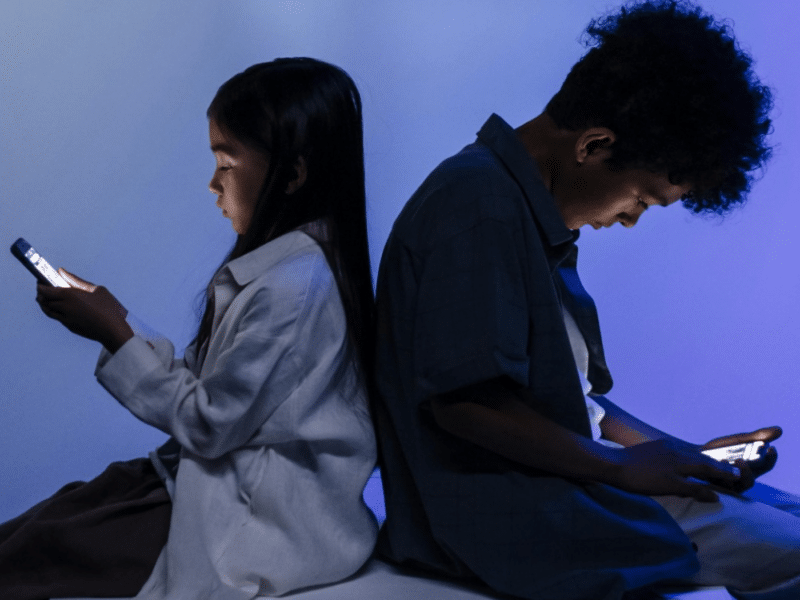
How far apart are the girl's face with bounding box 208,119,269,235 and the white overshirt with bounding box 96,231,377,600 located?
9 cm

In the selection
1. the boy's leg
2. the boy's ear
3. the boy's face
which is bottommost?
the boy's leg

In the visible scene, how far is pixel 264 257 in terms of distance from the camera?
0.86 m

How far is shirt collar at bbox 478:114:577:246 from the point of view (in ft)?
2.85

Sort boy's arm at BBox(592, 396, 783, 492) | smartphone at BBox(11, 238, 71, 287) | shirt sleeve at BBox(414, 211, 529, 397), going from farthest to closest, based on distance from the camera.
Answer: boy's arm at BBox(592, 396, 783, 492) → smartphone at BBox(11, 238, 71, 287) → shirt sleeve at BBox(414, 211, 529, 397)

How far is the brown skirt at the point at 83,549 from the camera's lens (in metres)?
0.77

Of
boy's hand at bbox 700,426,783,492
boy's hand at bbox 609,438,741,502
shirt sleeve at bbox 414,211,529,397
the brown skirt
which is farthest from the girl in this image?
boy's hand at bbox 700,426,783,492

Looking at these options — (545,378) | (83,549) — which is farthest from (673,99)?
(83,549)

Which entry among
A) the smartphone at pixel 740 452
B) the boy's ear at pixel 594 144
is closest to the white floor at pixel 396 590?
the smartphone at pixel 740 452

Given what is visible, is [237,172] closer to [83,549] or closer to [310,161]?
[310,161]

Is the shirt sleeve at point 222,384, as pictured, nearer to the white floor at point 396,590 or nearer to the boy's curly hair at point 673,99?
the white floor at point 396,590

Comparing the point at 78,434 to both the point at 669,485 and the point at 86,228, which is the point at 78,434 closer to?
the point at 86,228

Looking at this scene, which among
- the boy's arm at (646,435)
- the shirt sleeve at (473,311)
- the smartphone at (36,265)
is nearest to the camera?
the shirt sleeve at (473,311)

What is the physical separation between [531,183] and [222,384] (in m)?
0.36

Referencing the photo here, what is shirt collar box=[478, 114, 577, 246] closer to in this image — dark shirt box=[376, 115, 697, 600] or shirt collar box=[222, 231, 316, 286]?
dark shirt box=[376, 115, 697, 600]
